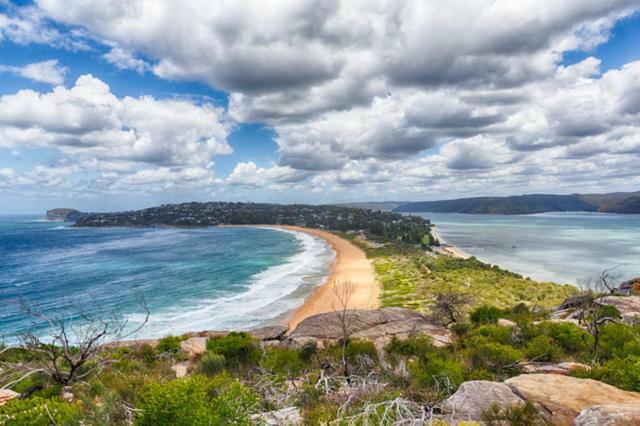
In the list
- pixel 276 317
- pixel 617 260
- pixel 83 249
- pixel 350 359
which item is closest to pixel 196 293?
pixel 276 317

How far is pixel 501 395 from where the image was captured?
244 inches

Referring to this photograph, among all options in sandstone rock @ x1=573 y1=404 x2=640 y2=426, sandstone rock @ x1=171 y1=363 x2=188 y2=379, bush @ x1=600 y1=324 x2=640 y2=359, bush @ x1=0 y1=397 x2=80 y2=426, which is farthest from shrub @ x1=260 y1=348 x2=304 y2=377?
bush @ x1=600 y1=324 x2=640 y2=359

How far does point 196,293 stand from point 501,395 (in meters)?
43.4

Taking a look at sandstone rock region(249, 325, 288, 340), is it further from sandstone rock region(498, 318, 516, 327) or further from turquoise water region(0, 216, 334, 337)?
sandstone rock region(498, 318, 516, 327)

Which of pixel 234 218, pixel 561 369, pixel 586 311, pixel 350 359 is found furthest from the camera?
pixel 234 218

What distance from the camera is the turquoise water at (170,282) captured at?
112 feet

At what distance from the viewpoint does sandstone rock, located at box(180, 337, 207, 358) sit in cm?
1620

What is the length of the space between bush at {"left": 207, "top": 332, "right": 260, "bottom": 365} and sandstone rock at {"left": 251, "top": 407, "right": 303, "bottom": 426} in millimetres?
7901

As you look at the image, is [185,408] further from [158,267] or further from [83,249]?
[83,249]

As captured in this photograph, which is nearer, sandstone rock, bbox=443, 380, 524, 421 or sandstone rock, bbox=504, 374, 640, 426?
sandstone rock, bbox=504, 374, 640, 426

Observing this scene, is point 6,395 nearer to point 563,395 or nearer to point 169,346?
point 169,346

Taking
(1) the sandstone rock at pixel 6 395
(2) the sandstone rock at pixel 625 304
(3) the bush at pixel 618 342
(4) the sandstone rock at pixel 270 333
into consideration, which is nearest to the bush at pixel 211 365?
(1) the sandstone rock at pixel 6 395

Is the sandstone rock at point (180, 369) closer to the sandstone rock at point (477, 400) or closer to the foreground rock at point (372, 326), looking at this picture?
the foreground rock at point (372, 326)

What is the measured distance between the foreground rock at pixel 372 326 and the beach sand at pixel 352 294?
9.96ft
